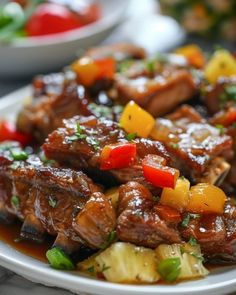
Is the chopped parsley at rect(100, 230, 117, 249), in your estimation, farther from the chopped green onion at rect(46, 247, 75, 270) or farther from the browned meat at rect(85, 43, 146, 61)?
the browned meat at rect(85, 43, 146, 61)

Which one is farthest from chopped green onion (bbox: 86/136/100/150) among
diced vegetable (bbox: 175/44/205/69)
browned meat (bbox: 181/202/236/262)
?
diced vegetable (bbox: 175/44/205/69)

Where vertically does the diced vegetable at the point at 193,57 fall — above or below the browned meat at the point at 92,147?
below

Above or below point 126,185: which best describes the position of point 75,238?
below

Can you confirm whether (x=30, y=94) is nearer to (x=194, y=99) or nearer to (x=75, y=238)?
(x=194, y=99)

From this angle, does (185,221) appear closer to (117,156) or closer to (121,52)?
(117,156)

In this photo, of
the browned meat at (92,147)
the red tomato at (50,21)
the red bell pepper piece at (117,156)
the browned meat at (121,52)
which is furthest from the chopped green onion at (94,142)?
the red tomato at (50,21)

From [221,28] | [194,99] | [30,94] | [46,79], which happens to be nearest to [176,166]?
[194,99]

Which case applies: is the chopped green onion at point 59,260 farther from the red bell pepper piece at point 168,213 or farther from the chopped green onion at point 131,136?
the chopped green onion at point 131,136
